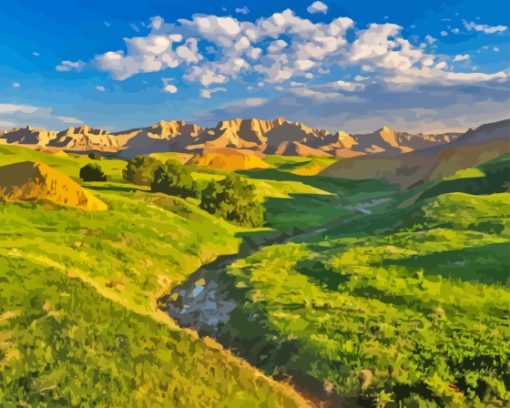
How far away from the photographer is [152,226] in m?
50.8

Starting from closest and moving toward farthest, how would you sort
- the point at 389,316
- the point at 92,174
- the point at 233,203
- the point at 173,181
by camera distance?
the point at 389,316 → the point at 233,203 → the point at 173,181 → the point at 92,174

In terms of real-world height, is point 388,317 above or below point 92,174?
below

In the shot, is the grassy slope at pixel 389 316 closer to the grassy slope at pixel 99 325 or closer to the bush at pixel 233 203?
the grassy slope at pixel 99 325

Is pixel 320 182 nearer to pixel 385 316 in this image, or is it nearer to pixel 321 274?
pixel 321 274

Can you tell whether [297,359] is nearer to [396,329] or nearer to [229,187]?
[396,329]

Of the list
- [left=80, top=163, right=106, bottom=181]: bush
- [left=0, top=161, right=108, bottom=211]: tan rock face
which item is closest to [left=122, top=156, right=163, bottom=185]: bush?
[left=80, top=163, right=106, bottom=181]: bush

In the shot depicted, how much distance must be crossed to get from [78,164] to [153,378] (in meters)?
96.2

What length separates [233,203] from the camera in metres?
69.8

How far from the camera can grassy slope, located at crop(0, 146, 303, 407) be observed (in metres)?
18.0

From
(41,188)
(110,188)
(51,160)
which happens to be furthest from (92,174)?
(41,188)

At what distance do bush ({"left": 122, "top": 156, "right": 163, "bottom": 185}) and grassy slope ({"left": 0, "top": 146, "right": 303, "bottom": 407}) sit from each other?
36904mm

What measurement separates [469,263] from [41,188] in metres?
43.5

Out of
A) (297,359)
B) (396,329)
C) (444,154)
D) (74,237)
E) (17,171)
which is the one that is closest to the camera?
(297,359)

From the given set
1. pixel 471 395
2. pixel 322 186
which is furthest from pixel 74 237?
pixel 322 186
